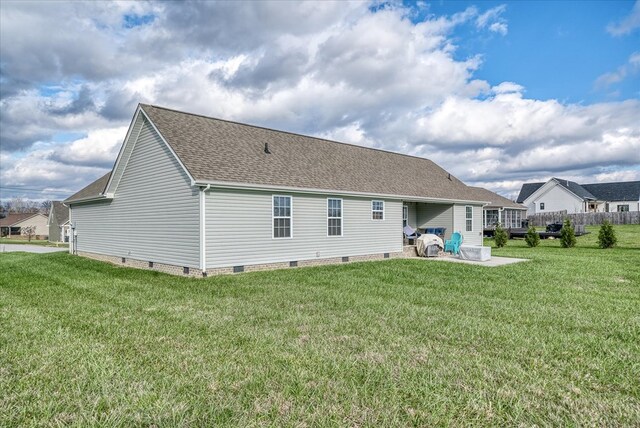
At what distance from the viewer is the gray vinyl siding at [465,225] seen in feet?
70.4

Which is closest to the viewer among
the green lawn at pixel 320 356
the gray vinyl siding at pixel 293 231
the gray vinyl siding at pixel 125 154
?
the green lawn at pixel 320 356

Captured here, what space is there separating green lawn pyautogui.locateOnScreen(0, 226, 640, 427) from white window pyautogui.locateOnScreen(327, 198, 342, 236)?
18.8 feet

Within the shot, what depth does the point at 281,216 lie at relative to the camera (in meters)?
13.4

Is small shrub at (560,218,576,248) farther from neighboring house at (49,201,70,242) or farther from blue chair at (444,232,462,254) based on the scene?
neighboring house at (49,201,70,242)

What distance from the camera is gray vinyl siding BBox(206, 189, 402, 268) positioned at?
11.7 metres

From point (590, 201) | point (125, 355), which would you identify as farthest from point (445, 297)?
point (590, 201)

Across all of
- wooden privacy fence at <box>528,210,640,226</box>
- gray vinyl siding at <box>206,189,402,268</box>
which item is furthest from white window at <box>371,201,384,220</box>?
wooden privacy fence at <box>528,210,640,226</box>

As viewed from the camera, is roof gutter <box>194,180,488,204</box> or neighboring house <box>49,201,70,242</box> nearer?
roof gutter <box>194,180,488,204</box>

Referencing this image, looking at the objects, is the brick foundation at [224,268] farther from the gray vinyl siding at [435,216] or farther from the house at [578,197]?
Answer: the house at [578,197]

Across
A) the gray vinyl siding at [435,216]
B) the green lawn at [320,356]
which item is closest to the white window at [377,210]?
the gray vinyl siding at [435,216]

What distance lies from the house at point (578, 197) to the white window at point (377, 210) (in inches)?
1799

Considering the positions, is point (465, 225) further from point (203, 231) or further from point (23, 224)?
point (23, 224)

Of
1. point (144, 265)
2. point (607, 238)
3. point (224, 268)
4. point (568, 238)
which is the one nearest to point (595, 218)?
point (607, 238)

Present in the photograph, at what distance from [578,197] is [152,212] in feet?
181
